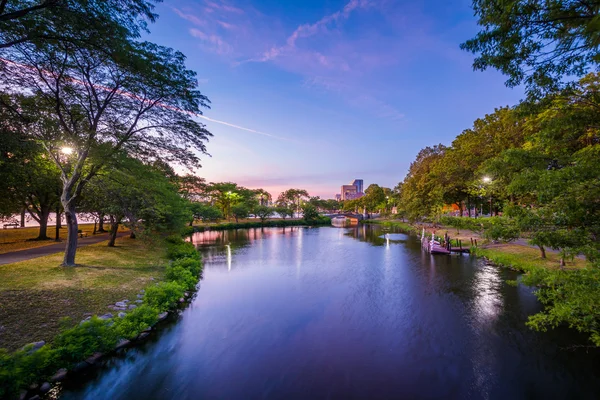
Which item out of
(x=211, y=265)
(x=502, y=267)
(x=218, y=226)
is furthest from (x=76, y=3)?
(x=218, y=226)

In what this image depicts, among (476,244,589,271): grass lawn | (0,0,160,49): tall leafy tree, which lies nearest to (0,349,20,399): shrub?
(0,0,160,49): tall leafy tree

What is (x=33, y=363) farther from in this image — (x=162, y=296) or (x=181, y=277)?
(x=181, y=277)

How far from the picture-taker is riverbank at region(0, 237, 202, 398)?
16.0 ft

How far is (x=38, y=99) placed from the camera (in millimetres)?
9453

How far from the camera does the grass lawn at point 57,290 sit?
19.9ft

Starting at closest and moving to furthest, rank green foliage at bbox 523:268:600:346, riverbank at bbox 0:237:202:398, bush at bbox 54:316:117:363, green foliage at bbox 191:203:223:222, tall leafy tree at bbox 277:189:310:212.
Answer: green foliage at bbox 523:268:600:346 < riverbank at bbox 0:237:202:398 < bush at bbox 54:316:117:363 < green foliage at bbox 191:203:223:222 < tall leafy tree at bbox 277:189:310:212

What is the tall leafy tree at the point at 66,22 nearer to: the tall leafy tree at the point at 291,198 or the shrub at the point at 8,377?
the shrub at the point at 8,377

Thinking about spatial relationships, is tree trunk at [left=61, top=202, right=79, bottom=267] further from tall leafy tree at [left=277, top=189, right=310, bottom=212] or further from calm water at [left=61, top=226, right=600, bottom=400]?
tall leafy tree at [left=277, top=189, right=310, bottom=212]

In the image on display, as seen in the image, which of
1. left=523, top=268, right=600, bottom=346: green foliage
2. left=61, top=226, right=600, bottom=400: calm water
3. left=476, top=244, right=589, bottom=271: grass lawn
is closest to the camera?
left=523, top=268, right=600, bottom=346: green foliage

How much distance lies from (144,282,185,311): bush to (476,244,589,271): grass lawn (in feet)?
54.1

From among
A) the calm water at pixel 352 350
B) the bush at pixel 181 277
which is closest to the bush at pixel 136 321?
the calm water at pixel 352 350

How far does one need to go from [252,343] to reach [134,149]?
32.6 ft

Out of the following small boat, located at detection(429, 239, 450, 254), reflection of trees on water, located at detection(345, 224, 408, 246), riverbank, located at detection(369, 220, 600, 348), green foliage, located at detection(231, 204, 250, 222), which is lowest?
reflection of trees on water, located at detection(345, 224, 408, 246)

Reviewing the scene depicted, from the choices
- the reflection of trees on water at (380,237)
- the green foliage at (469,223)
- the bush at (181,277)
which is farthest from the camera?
the reflection of trees on water at (380,237)
